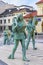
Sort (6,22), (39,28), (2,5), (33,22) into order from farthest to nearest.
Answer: (2,5) → (6,22) → (39,28) → (33,22)

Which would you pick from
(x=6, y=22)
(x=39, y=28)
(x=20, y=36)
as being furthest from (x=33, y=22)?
(x=6, y=22)

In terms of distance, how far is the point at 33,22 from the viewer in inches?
529

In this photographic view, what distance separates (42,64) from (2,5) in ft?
243

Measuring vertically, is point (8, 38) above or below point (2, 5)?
above

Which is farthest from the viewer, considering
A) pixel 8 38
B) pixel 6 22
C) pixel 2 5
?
pixel 2 5

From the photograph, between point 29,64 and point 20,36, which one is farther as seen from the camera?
point 20,36

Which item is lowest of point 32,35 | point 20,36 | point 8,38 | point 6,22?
point 6,22

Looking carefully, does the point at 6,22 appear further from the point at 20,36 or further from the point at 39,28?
the point at 20,36

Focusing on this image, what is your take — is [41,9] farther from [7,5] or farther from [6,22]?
[7,5]

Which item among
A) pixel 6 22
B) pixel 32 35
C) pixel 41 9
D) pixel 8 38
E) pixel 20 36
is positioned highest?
pixel 20 36

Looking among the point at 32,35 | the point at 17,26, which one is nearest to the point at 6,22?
the point at 32,35

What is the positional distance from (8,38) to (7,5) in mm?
62698

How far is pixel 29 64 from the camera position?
29.0 ft

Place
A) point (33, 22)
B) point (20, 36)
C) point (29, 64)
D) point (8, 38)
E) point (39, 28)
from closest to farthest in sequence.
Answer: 1. point (29, 64)
2. point (20, 36)
3. point (33, 22)
4. point (8, 38)
5. point (39, 28)
